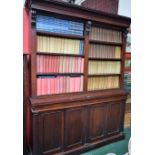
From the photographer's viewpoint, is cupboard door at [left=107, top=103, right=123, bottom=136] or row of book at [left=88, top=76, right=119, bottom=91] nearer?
row of book at [left=88, top=76, right=119, bottom=91]

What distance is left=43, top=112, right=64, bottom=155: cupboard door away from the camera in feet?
6.59

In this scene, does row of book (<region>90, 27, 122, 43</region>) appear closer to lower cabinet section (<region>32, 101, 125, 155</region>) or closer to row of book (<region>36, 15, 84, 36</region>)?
row of book (<region>36, 15, 84, 36</region>)

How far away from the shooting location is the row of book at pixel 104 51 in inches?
94.3

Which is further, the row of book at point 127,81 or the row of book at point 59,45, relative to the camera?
the row of book at point 127,81

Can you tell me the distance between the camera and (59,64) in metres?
2.12

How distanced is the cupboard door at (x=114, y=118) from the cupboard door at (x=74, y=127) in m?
0.54

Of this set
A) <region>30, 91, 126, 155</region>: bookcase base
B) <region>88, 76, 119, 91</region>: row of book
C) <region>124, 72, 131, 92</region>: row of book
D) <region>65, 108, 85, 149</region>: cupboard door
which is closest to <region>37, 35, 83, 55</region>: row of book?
<region>88, 76, 119, 91</region>: row of book

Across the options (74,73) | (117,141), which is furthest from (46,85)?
(117,141)

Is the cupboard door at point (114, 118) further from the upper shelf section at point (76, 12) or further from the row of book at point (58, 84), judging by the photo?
the upper shelf section at point (76, 12)

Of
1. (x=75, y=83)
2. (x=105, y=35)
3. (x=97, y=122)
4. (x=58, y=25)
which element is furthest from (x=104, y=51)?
(x=97, y=122)

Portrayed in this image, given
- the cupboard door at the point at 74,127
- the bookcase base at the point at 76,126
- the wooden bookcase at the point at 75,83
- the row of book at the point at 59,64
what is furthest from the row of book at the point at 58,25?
the cupboard door at the point at 74,127

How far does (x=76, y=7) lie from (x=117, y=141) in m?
2.26
